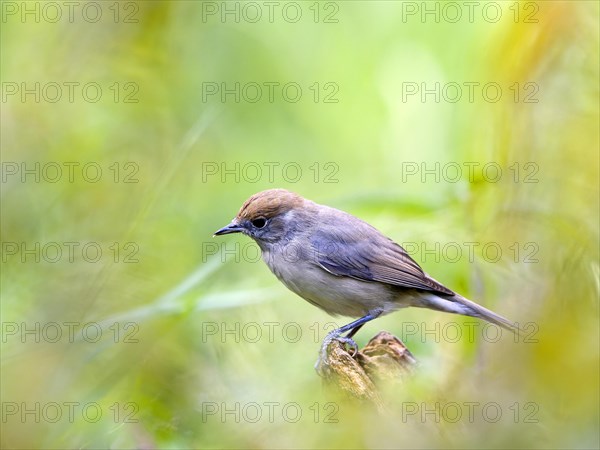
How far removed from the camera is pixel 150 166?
577 cm

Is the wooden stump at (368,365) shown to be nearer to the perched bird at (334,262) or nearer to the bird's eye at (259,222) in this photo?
the perched bird at (334,262)

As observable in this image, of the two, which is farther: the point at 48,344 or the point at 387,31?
the point at 387,31

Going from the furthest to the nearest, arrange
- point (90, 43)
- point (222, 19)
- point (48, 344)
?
point (222, 19), point (90, 43), point (48, 344)

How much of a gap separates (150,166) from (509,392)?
17.0ft

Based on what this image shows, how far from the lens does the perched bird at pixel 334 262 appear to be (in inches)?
184

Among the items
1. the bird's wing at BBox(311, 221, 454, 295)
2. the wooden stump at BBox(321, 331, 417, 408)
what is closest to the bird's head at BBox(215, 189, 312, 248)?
the bird's wing at BBox(311, 221, 454, 295)

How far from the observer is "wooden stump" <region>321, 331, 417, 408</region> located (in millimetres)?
3209

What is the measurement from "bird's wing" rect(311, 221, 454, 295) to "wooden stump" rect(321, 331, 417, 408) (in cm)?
74

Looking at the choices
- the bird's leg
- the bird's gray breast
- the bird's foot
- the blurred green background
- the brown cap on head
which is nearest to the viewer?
the blurred green background

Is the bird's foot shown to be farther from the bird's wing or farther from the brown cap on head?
the brown cap on head

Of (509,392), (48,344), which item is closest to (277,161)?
(48,344)

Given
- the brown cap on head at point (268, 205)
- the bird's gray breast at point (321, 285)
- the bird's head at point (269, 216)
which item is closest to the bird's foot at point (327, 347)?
Answer: the bird's gray breast at point (321, 285)

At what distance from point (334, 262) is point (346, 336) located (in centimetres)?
47

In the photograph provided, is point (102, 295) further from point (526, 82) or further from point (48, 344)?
point (526, 82)
